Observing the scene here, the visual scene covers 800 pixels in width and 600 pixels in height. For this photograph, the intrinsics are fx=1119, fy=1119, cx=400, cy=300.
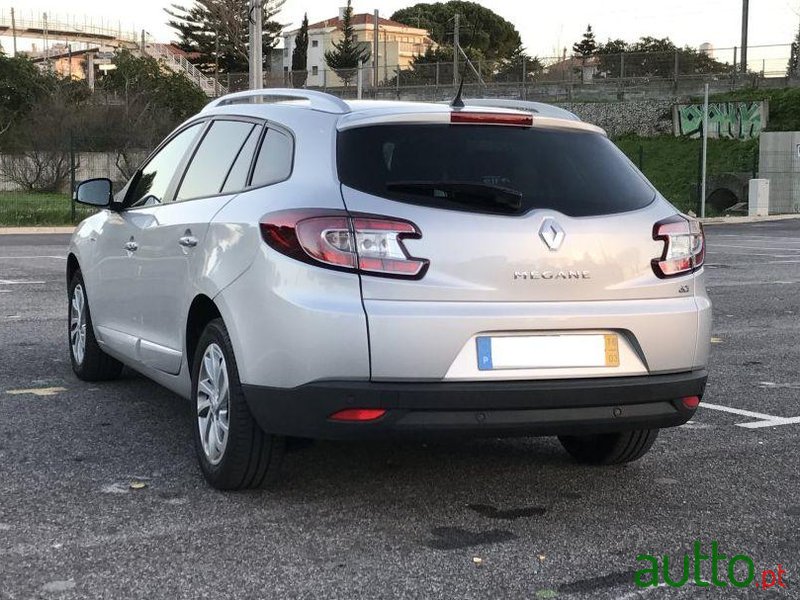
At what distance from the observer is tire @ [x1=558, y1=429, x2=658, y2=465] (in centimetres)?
491

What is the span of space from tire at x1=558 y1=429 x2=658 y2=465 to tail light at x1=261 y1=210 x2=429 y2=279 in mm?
1498

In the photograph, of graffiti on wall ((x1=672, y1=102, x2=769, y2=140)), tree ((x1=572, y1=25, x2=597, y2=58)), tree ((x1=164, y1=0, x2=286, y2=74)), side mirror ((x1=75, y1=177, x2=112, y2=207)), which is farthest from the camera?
tree ((x1=572, y1=25, x2=597, y2=58))

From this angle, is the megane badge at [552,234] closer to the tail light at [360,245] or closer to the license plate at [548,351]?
the license plate at [548,351]

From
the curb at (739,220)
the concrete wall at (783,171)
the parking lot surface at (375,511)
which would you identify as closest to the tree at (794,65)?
the concrete wall at (783,171)

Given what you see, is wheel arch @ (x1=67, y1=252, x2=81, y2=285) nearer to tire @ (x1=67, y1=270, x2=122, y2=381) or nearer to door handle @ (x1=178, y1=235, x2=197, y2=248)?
tire @ (x1=67, y1=270, x2=122, y2=381)

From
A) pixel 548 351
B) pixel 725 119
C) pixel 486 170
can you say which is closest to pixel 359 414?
pixel 548 351

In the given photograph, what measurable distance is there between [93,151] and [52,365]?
2798cm

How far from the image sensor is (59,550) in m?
3.74

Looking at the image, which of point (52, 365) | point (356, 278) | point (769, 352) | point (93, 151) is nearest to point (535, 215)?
point (356, 278)

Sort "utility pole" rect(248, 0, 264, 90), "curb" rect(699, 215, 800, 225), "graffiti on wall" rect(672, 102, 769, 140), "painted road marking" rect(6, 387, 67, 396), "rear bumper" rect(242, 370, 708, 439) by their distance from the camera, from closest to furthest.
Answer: "rear bumper" rect(242, 370, 708, 439) → "painted road marking" rect(6, 387, 67, 396) → "utility pole" rect(248, 0, 264, 90) → "curb" rect(699, 215, 800, 225) → "graffiti on wall" rect(672, 102, 769, 140)

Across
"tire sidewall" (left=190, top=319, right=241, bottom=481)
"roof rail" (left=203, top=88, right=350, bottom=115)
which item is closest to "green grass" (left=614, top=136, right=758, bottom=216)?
"roof rail" (left=203, top=88, right=350, bottom=115)

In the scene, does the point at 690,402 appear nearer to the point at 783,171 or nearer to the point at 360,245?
the point at 360,245

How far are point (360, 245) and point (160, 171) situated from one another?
7.69 ft

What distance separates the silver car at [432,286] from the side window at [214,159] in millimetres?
177
